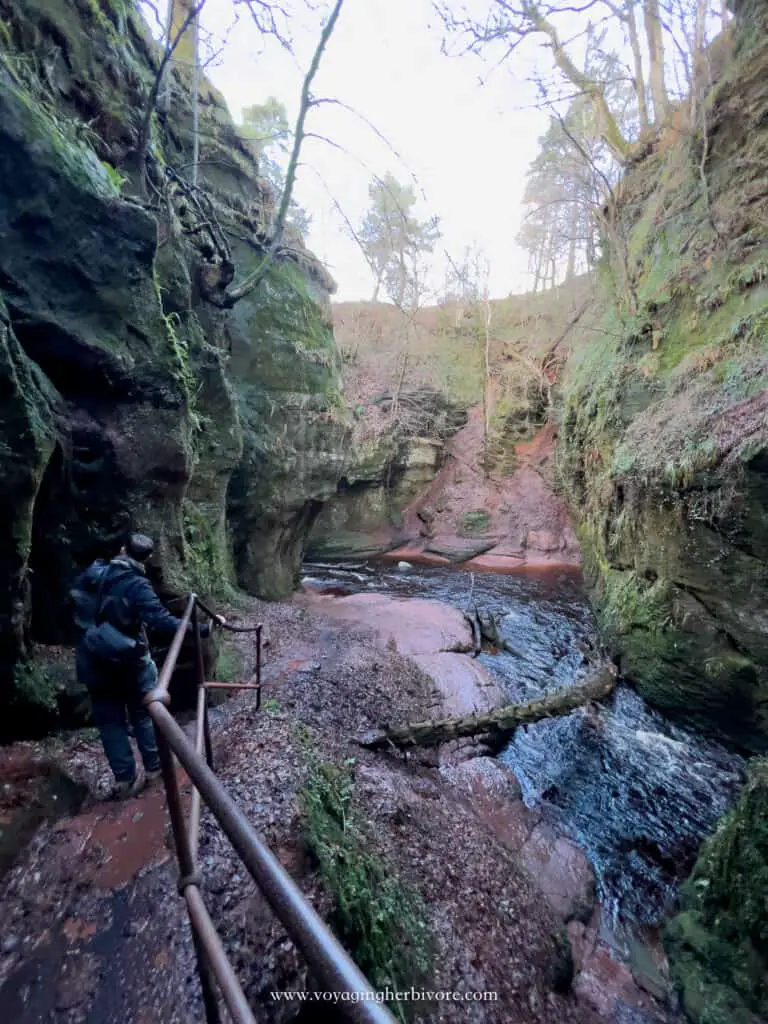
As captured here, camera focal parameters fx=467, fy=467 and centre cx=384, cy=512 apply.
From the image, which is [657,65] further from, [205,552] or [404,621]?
[205,552]

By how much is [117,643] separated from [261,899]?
6.34 feet

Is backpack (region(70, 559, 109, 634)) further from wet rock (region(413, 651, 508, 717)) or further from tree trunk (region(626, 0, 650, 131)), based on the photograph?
tree trunk (region(626, 0, 650, 131))

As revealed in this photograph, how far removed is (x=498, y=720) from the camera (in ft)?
21.7

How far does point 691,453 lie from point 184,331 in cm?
776

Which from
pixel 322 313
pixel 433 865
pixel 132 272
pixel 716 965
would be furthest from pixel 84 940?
pixel 322 313

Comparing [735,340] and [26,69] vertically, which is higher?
Result: [26,69]

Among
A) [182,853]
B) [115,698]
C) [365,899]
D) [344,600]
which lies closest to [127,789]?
[115,698]

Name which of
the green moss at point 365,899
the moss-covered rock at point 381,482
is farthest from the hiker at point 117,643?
the moss-covered rock at point 381,482

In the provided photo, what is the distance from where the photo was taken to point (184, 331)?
6887mm

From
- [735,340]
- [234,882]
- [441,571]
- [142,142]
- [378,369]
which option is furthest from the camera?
[378,369]

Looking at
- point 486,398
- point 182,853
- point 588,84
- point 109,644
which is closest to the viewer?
point 182,853

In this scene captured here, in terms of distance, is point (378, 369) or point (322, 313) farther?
point (378, 369)

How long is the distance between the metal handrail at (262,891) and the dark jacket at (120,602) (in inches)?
75.0

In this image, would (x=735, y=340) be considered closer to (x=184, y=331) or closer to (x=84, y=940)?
(x=184, y=331)
